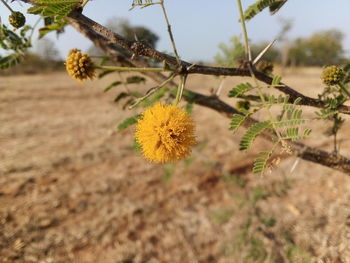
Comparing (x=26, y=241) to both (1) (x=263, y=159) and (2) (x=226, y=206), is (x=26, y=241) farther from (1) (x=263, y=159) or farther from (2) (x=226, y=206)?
(1) (x=263, y=159)

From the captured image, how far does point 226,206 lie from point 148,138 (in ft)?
8.90

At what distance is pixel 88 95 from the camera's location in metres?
11.3

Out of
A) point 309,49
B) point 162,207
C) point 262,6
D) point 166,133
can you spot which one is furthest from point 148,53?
point 309,49

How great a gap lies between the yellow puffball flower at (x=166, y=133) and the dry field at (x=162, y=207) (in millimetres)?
433

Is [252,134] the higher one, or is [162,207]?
[252,134]

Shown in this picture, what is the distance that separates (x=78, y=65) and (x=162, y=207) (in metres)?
2.67

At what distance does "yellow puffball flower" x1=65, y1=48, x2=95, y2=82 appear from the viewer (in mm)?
1036

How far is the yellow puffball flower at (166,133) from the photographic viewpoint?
0.94 metres

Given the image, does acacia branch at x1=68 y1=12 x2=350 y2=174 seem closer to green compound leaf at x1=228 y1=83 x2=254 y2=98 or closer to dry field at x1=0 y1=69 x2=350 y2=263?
green compound leaf at x1=228 y1=83 x2=254 y2=98

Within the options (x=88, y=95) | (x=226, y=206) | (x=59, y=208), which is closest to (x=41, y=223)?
(x=59, y=208)

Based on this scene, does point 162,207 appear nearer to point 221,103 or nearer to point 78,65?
point 221,103

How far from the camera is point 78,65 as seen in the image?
1046 millimetres

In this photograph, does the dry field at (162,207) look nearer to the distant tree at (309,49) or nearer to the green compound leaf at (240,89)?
the green compound leaf at (240,89)

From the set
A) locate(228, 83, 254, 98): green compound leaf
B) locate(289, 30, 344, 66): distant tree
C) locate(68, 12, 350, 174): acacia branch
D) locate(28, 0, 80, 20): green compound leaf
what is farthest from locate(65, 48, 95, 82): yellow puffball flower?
locate(289, 30, 344, 66): distant tree
